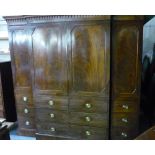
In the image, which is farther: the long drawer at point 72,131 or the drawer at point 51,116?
the drawer at point 51,116

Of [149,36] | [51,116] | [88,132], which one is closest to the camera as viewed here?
[88,132]

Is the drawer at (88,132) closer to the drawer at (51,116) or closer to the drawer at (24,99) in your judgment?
the drawer at (51,116)

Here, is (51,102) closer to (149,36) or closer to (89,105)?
(89,105)

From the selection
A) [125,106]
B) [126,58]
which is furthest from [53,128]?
[126,58]

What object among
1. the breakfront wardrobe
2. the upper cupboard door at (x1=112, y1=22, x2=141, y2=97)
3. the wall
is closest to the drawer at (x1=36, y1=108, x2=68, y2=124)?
the breakfront wardrobe

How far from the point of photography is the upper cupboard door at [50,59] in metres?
2.43

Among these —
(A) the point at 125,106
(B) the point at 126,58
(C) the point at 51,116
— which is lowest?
(C) the point at 51,116

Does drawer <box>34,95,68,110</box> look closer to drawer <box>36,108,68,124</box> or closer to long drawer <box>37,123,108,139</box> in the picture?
drawer <box>36,108,68,124</box>

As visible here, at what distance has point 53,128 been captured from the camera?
8.84ft

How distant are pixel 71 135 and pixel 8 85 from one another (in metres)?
1.38

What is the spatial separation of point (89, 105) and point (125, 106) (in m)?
0.46

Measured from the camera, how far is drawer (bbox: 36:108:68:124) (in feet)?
8.60

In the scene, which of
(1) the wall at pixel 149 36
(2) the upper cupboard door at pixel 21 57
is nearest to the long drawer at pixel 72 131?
(2) the upper cupboard door at pixel 21 57

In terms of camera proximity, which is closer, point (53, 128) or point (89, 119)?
point (89, 119)
